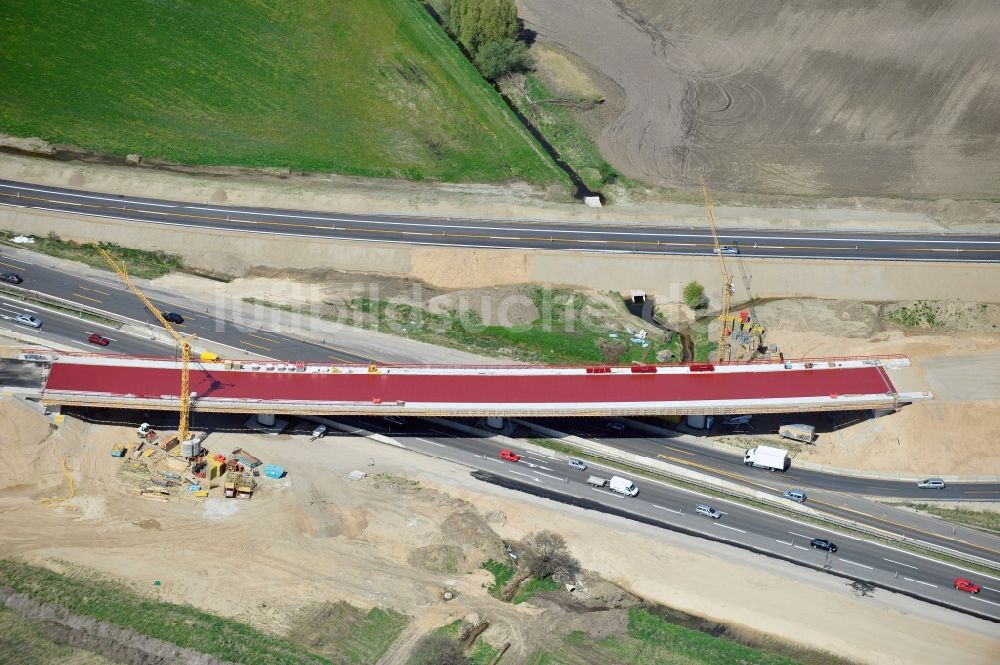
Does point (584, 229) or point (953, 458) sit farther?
point (584, 229)

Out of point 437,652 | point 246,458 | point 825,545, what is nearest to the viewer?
point 437,652

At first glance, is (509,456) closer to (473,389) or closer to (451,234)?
(473,389)

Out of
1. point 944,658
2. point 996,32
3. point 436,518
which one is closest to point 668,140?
point 996,32

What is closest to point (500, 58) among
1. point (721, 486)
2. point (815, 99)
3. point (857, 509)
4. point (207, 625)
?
point (815, 99)

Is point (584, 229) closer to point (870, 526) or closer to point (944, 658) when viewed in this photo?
point (870, 526)

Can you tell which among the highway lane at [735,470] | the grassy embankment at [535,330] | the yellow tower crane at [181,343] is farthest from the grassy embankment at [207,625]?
the grassy embankment at [535,330]

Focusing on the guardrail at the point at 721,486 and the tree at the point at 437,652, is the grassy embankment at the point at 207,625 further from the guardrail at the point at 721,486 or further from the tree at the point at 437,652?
the guardrail at the point at 721,486
